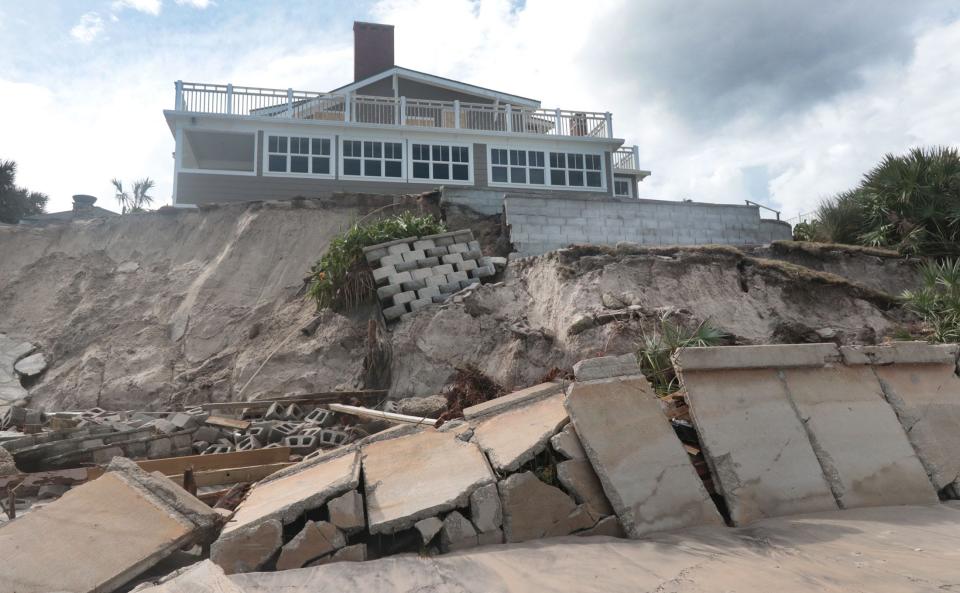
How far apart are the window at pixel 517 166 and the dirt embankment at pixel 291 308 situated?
512 cm

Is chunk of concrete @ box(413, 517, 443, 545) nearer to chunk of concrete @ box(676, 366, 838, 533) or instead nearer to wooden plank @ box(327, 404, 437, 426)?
wooden plank @ box(327, 404, 437, 426)

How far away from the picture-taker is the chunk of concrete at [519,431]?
4797 millimetres

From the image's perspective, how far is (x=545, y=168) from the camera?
62.7ft

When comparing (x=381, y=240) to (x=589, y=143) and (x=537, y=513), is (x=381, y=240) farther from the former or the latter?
(x=589, y=143)

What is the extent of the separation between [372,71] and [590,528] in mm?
20404

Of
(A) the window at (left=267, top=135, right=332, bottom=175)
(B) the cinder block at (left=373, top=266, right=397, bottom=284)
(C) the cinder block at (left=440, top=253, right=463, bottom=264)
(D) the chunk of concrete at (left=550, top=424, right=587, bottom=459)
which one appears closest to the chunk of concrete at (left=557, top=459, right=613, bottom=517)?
(D) the chunk of concrete at (left=550, top=424, right=587, bottom=459)

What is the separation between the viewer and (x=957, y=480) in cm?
562

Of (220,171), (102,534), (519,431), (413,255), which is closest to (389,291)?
(413,255)

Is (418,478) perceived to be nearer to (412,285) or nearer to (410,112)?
(412,285)

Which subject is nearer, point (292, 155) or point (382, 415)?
point (382, 415)

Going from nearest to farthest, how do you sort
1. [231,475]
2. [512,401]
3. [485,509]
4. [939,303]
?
1. [485,509]
2. [512,401]
3. [231,475]
4. [939,303]

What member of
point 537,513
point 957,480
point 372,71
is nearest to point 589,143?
point 372,71

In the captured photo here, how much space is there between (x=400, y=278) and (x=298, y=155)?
943cm

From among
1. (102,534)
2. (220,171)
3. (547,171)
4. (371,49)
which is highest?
(371,49)
